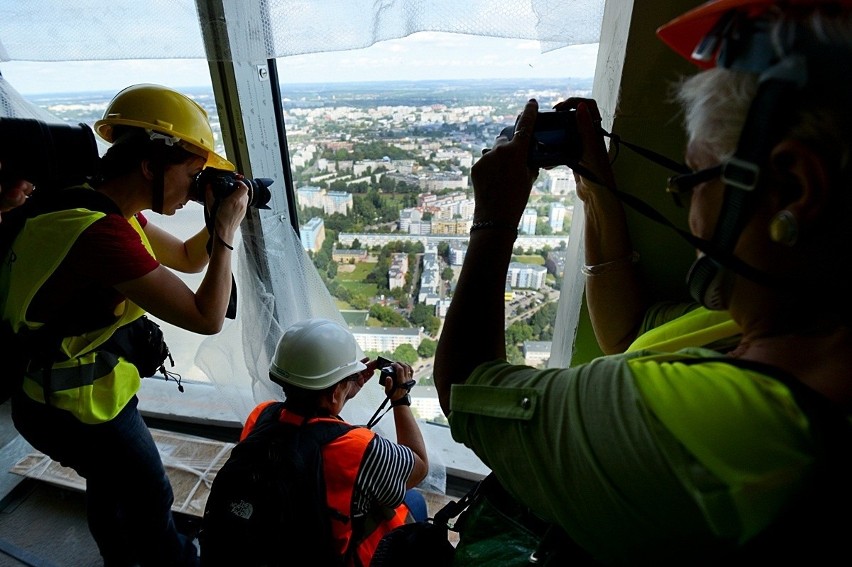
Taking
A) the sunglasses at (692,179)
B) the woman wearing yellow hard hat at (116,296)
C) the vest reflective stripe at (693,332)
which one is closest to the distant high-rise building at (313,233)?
the woman wearing yellow hard hat at (116,296)

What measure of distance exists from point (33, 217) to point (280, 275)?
26.8 inches

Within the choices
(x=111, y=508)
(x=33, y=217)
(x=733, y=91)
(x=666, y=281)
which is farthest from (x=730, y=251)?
(x=111, y=508)

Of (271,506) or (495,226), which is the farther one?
(271,506)

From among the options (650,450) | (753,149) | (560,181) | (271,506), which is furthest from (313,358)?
(753,149)

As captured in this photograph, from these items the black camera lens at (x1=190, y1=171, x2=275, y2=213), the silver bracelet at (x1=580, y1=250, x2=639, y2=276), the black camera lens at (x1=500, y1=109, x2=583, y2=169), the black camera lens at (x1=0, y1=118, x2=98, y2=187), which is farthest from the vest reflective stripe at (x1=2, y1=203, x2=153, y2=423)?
the silver bracelet at (x1=580, y1=250, x2=639, y2=276)

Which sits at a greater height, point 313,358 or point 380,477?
point 313,358

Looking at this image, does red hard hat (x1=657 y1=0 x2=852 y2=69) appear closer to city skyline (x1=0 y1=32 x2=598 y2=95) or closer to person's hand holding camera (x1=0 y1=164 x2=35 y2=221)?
city skyline (x1=0 y1=32 x2=598 y2=95)

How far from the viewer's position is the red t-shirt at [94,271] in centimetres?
97

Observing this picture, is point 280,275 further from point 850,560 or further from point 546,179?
point 850,560

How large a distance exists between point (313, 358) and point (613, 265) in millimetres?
796

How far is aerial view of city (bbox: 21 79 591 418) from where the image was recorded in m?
1.29

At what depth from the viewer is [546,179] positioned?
1.27 m

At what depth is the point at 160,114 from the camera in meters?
1.14

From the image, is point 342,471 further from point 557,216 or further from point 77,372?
point 557,216
